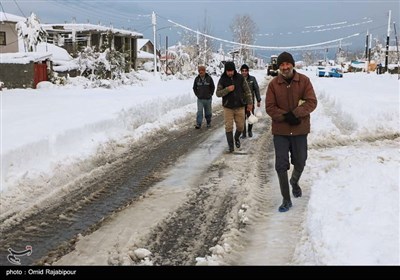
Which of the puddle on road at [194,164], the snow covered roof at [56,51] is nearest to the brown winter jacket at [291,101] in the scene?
the puddle on road at [194,164]

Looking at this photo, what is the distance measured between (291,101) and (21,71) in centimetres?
2498

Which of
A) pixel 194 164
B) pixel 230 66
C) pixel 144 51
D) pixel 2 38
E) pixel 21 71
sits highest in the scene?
pixel 144 51

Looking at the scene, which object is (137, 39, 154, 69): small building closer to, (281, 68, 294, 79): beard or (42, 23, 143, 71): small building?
(42, 23, 143, 71): small building

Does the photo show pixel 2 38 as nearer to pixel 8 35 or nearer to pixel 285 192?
pixel 8 35

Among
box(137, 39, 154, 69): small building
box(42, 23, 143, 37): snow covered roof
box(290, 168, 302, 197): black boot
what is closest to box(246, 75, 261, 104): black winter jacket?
box(290, 168, 302, 197): black boot

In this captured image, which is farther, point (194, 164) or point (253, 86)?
point (253, 86)

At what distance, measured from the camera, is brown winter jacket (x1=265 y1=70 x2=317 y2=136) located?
5.74 metres

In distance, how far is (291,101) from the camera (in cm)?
577

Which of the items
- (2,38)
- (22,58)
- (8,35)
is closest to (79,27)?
(8,35)

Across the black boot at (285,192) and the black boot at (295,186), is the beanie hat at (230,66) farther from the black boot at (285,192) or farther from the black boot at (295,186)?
the black boot at (285,192)

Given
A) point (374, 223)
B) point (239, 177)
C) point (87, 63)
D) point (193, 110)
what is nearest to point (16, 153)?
point (239, 177)

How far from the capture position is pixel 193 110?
59.3 ft

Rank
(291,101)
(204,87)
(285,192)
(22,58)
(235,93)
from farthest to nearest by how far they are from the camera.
Answer: (22,58) → (204,87) → (235,93) → (285,192) → (291,101)
